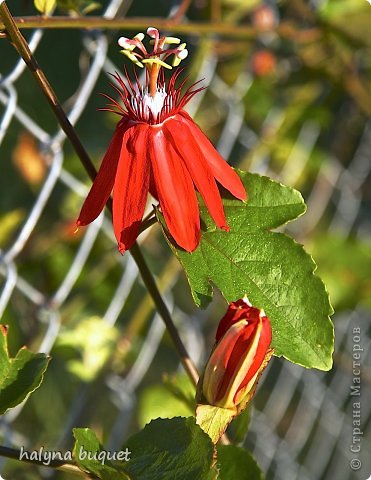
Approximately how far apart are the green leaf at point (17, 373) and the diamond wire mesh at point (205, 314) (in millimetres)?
316

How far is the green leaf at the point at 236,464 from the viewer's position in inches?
26.0

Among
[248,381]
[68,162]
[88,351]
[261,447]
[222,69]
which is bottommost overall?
[261,447]

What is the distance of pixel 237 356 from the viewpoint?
54cm

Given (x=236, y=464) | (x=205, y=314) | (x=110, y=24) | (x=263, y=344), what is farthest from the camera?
(x=205, y=314)

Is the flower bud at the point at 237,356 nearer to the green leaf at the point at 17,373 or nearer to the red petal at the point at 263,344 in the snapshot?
the red petal at the point at 263,344

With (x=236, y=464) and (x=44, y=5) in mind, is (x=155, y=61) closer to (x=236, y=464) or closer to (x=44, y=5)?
(x=44, y=5)

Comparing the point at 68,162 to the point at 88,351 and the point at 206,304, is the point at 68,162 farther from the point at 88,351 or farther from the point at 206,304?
the point at 206,304

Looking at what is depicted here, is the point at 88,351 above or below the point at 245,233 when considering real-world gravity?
below

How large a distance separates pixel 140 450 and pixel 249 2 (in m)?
0.96

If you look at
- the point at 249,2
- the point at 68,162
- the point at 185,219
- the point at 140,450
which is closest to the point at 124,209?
the point at 185,219

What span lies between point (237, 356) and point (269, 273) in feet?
0.23

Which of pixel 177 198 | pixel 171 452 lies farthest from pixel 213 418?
pixel 177 198

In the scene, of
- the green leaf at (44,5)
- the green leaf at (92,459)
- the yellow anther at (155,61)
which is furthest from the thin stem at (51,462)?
the green leaf at (44,5)

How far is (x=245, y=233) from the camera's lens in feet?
1.97
